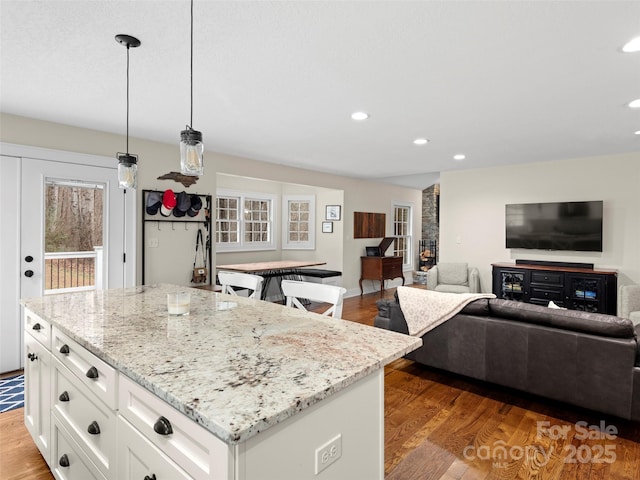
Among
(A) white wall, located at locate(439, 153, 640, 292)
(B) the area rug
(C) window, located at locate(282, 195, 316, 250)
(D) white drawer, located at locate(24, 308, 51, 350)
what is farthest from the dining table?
(D) white drawer, located at locate(24, 308, 51, 350)

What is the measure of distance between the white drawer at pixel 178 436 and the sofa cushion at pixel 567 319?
256 centimetres

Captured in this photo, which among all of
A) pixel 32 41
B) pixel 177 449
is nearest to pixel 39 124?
pixel 32 41

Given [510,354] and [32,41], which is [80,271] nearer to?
[32,41]

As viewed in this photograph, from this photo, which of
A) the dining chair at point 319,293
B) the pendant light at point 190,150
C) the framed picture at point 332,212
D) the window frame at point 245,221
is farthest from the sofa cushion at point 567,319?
the window frame at point 245,221

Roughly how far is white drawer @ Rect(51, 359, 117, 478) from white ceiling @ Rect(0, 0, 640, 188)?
1.72 meters

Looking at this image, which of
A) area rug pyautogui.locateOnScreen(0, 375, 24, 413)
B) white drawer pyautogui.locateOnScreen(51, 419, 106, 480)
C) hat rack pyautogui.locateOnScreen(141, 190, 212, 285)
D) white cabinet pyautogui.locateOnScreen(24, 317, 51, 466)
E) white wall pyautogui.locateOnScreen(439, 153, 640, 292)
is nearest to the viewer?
white drawer pyautogui.locateOnScreen(51, 419, 106, 480)

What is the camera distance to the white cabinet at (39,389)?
6.24 ft

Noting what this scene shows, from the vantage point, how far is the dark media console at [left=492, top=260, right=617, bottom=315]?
16.2 feet

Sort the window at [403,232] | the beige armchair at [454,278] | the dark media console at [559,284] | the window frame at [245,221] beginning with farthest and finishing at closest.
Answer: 1. the window at [403,232]
2. the window frame at [245,221]
3. the beige armchair at [454,278]
4. the dark media console at [559,284]

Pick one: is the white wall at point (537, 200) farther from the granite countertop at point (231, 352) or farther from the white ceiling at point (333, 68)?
the granite countertop at point (231, 352)

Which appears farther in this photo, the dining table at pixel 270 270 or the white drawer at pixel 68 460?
the dining table at pixel 270 270

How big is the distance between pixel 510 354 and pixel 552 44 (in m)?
2.07

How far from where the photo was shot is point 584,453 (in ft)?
7.16

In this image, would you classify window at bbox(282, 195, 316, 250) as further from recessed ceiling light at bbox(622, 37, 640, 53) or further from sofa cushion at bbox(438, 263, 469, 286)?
recessed ceiling light at bbox(622, 37, 640, 53)
